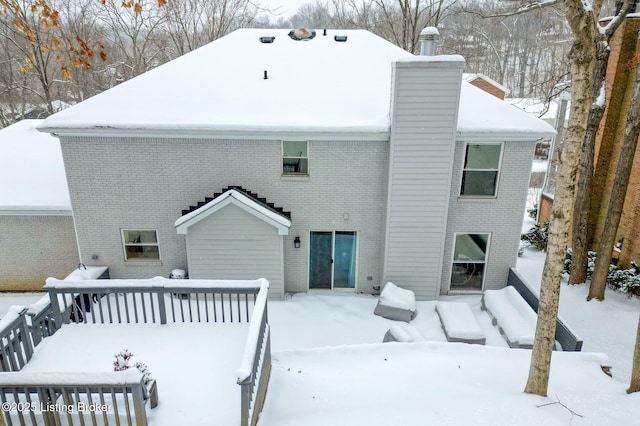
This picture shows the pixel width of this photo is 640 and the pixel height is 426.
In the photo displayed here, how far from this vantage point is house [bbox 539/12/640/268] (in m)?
12.2

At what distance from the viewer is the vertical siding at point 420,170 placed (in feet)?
32.1

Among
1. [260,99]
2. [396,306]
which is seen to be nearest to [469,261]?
[396,306]

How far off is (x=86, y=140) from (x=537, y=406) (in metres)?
11.4

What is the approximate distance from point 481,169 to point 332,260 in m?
4.79

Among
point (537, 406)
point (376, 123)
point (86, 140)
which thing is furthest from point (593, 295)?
point (86, 140)

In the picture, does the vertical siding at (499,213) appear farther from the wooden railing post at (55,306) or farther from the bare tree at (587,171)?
the wooden railing post at (55,306)

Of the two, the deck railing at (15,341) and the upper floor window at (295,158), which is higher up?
the upper floor window at (295,158)

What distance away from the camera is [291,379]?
6570 mm

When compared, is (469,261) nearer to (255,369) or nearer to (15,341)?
(255,369)

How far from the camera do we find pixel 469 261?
11578 mm

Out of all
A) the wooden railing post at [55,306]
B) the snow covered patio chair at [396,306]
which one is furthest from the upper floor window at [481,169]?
the wooden railing post at [55,306]

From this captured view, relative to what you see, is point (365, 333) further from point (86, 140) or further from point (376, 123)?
point (86, 140)

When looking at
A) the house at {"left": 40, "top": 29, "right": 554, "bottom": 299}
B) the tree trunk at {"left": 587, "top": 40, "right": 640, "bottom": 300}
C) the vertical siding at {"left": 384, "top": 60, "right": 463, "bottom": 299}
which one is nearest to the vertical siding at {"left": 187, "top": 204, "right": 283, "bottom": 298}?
the house at {"left": 40, "top": 29, "right": 554, "bottom": 299}

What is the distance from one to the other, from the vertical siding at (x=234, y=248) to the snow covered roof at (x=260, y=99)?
7.25 ft
